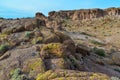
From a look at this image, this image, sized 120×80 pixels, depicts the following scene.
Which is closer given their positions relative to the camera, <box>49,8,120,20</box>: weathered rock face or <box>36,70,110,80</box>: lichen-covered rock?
<box>36,70,110,80</box>: lichen-covered rock

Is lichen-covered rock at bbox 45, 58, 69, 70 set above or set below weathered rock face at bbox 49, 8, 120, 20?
above

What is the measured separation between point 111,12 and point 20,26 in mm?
110032

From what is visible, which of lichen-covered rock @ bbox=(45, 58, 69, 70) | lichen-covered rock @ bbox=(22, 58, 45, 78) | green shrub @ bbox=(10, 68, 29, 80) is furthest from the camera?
lichen-covered rock @ bbox=(45, 58, 69, 70)

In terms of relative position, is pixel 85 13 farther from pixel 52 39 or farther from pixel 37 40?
pixel 37 40

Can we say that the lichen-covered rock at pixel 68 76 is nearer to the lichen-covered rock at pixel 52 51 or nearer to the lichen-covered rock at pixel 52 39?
the lichen-covered rock at pixel 52 51

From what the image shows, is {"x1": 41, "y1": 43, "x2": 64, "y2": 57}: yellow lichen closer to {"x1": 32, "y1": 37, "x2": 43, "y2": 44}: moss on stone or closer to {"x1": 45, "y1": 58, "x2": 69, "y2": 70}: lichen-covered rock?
{"x1": 45, "y1": 58, "x2": 69, "y2": 70}: lichen-covered rock

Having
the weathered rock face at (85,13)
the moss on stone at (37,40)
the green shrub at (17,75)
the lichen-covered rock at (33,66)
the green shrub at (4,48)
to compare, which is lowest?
the weathered rock face at (85,13)

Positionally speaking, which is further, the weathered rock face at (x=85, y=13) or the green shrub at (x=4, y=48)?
the weathered rock face at (x=85, y=13)

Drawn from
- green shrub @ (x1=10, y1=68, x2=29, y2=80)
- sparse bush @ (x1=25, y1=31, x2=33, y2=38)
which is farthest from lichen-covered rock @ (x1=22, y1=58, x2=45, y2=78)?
sparse bush @ (x1=25, y1=31, x2=33, y2=38)

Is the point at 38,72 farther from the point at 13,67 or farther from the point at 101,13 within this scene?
the point at 101,13

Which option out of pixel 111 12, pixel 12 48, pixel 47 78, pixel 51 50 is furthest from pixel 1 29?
pixel 111 12

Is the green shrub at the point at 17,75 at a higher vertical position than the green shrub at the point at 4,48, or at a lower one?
lower

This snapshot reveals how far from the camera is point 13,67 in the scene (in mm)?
14008

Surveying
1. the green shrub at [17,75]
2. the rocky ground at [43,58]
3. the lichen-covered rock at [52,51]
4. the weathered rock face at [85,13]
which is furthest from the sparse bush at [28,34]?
the weathered rock face at [85,13]
